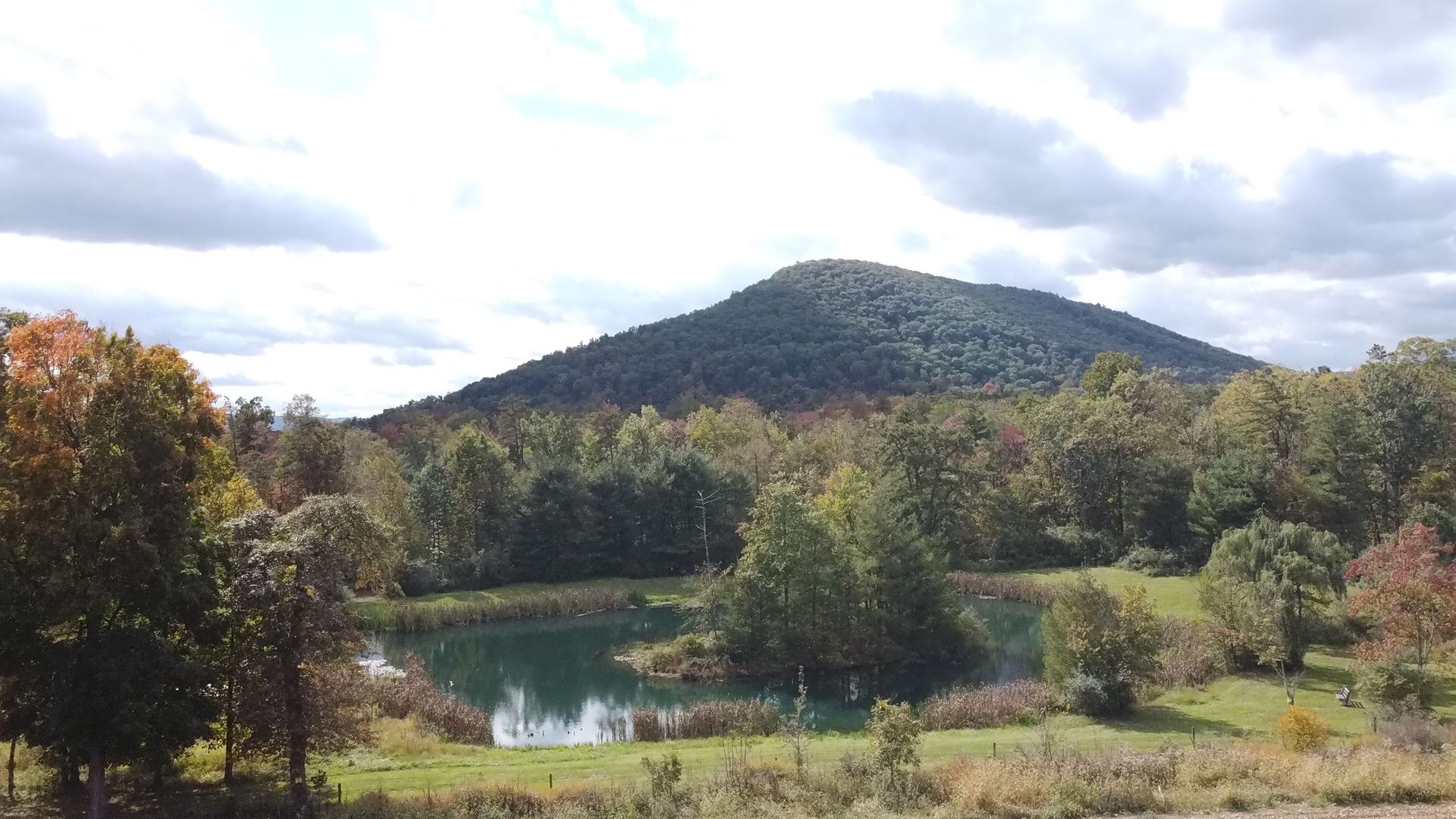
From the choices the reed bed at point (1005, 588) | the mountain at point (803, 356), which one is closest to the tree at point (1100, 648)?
the reed bed at point (1005, 588)

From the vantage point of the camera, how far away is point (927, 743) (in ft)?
84.8

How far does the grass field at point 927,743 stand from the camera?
22.5 metres

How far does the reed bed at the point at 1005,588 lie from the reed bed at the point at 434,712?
32891 mm

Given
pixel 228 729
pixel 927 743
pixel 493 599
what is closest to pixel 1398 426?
pixel 927 743

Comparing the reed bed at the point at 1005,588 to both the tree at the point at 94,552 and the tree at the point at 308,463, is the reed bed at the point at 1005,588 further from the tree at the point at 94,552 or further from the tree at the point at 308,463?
the tree at the point at 94,552

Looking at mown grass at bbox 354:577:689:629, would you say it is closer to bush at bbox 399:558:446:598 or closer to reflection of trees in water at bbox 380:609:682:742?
bush at bbox 399:558:446:598

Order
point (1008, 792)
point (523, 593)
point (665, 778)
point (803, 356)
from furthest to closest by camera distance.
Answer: point (803, 356) → point (523, 593) → point (665, 778) → point (1008, 792)

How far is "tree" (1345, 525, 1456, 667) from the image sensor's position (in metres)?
27.3

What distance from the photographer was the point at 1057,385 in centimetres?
16450

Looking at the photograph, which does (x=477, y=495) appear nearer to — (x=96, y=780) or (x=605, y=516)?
(x=605, y=516)

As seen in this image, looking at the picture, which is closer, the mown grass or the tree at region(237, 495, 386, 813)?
the tree at region(237, 495, 386, 813)

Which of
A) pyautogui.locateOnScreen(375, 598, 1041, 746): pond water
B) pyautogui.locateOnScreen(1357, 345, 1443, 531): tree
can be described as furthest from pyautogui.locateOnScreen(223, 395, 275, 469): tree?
pyautogui.locateOnScreen(1357, 345, 1443, 531): tree

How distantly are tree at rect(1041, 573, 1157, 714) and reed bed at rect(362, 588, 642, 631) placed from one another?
34.3m

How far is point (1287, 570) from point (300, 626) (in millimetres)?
33113
